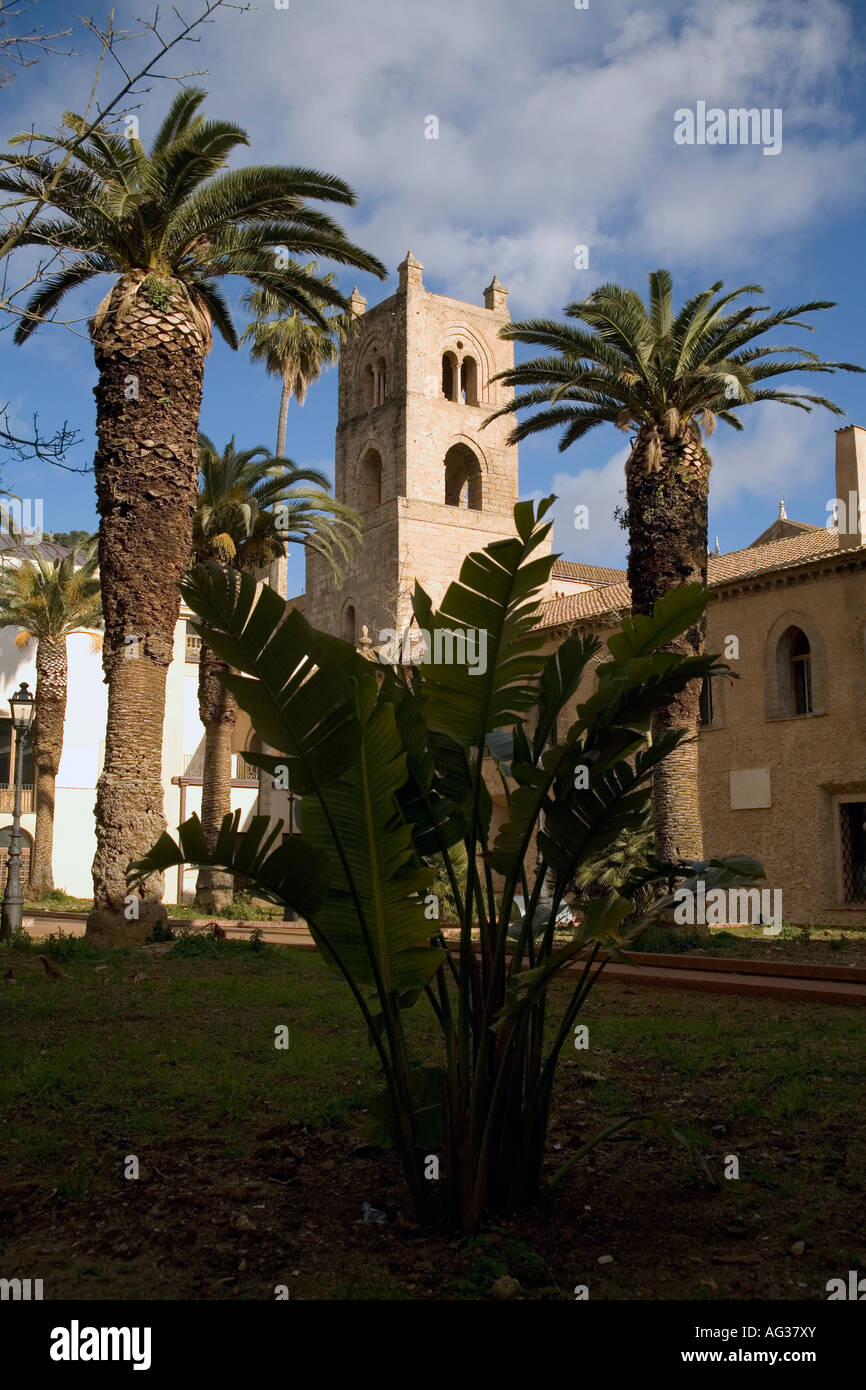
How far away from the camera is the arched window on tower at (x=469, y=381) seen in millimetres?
49938

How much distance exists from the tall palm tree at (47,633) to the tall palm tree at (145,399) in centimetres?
1804

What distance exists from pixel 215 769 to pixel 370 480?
29.1 meters

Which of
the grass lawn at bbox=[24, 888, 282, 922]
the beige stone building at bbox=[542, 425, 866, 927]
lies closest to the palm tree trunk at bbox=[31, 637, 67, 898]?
the grass lawn at bbox=[24, 888, 282, 922]

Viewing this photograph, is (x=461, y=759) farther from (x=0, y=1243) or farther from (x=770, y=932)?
(x=770, y=932)

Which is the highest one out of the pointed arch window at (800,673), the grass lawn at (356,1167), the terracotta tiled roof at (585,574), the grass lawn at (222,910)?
the terracotta tiled roof at (585,574)

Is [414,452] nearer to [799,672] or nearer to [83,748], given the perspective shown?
[83,748]

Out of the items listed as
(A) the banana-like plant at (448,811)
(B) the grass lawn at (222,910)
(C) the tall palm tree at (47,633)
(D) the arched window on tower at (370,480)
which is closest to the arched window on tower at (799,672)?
(B) the grass lawn at (222,910)

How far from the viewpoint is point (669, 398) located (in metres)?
17.4

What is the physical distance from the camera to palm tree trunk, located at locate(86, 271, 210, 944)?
13.4 m

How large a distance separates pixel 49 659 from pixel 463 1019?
29472 millimetres

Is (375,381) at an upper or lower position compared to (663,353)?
upper

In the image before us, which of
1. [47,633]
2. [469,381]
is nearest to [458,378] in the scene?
[469,381]

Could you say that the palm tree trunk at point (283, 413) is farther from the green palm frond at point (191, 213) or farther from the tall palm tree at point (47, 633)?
the green palm frond at point (191, 213)

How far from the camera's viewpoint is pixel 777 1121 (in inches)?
218
